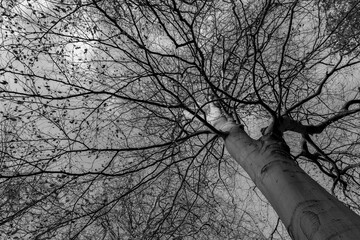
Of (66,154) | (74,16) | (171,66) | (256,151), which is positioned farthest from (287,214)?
(171,66)

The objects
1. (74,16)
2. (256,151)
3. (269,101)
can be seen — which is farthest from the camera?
(269,101)

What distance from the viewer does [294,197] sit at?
1430 millimetres

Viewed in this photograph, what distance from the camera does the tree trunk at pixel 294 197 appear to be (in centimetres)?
117

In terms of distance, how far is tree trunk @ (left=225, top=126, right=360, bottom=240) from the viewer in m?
1.17

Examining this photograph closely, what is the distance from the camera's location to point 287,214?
1.42m

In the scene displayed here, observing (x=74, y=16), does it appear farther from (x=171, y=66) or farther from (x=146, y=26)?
(x=171, y=66)

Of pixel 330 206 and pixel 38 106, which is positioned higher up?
pixel 38 106

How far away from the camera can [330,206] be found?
129cm

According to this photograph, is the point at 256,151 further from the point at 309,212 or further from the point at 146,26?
the point at 146,26

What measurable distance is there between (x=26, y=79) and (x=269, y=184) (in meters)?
2.10

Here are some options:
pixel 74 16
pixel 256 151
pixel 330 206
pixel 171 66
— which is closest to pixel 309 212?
pixel 330 206

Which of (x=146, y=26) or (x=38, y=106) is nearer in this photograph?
(x=38, y=106)

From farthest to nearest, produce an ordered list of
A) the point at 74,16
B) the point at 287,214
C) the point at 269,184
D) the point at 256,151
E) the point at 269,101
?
the point at 269,101, the point at 74,16, the point at 256,151, the point at 269,184, the point at 287,214

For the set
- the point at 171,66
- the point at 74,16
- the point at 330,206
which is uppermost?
the point at 171,66
